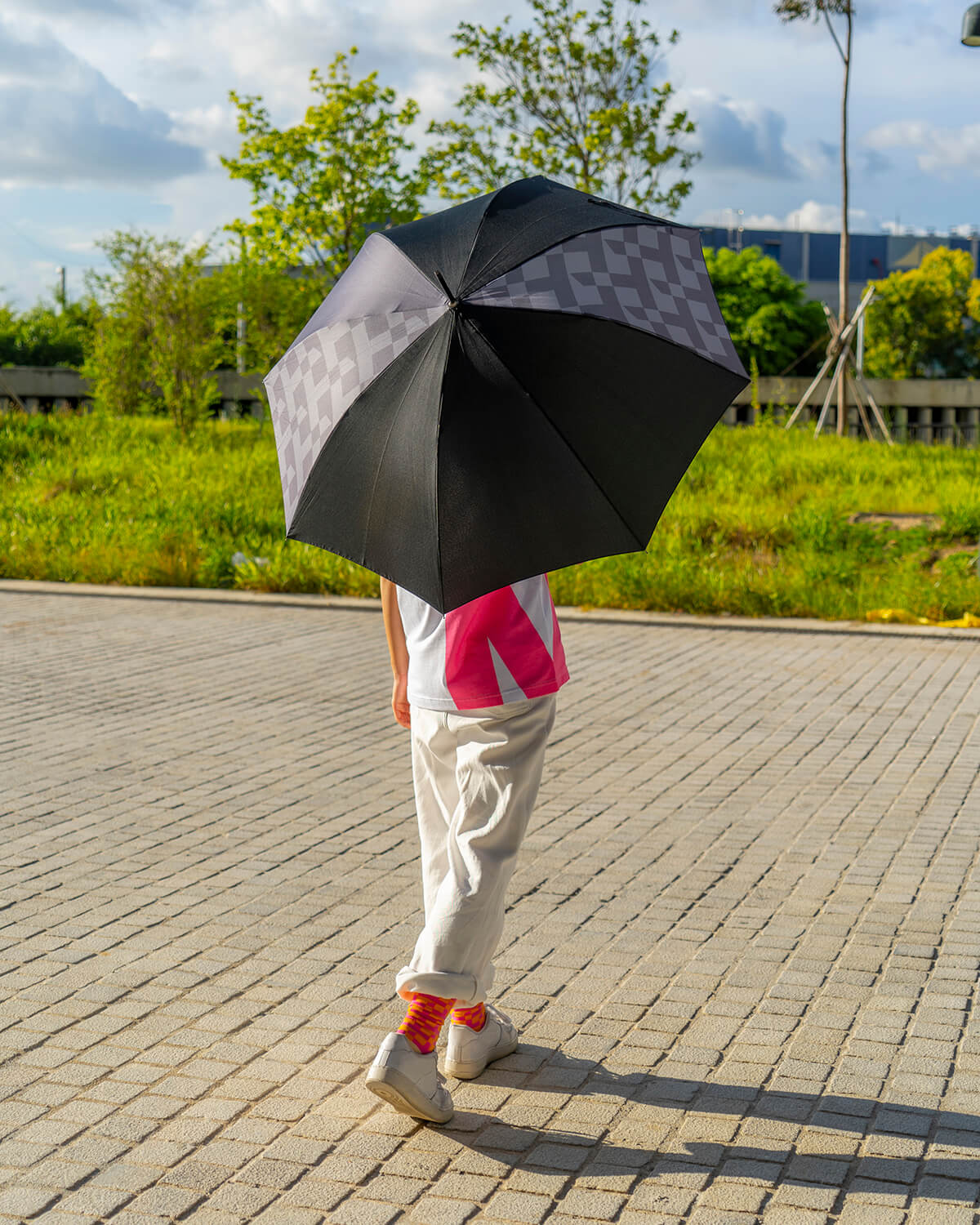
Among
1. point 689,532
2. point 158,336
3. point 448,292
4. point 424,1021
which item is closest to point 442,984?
point 424,1021

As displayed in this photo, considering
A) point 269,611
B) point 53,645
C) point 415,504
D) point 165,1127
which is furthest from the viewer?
point 269,611

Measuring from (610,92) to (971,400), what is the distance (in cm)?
862

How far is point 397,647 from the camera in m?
3.54

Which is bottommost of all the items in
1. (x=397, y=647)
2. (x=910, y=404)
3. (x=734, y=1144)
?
(x=734, y=1144)

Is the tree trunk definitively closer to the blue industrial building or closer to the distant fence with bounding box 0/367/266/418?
the distant fence with bounding box 0/367/266/418

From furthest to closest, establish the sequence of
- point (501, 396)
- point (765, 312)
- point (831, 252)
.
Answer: point (831, 252) → point (765, 312) → point (501, 396)

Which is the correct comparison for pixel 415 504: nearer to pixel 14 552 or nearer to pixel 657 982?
pixel 657 982

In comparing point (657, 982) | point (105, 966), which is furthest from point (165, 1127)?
point (657, 982)

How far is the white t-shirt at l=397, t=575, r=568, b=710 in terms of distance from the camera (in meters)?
3.21

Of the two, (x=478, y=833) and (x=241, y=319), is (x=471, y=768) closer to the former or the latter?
(x=478, y=833)

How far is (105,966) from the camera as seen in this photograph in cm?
433

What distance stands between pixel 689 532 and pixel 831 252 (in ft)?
292

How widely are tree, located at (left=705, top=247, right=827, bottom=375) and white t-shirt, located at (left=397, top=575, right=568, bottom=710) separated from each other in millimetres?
54827

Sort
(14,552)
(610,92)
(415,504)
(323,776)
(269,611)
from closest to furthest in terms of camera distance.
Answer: (415,504) → (323,776) → (269,611) → (14,552) → (610,92)
